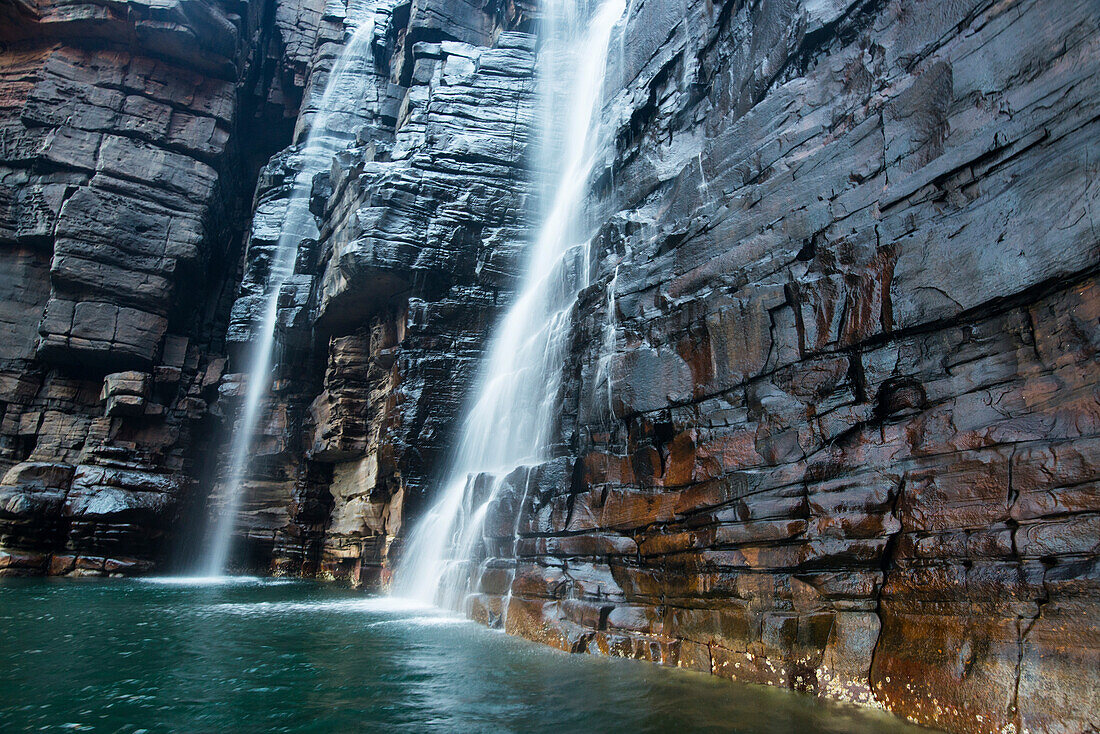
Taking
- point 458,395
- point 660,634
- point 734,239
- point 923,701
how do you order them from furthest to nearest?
1. point 458,395
2. point 734,239
3. point 660,634
4. point 923,701


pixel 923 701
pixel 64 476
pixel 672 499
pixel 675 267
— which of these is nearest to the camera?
pixel 923 701

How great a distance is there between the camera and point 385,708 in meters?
6.26

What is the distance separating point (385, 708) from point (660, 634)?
3.66 metres

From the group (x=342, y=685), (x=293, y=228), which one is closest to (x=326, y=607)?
(x=342, y=685)

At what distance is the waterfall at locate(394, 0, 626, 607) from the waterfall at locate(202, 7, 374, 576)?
11.2 m

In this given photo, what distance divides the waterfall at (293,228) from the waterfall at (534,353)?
11.2 m

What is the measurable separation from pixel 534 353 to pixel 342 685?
8947mm

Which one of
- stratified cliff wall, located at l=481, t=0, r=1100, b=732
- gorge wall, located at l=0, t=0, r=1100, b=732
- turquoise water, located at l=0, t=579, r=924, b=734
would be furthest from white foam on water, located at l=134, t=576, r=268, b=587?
stratified cliff wall, located at l=481, t=0, r=1100, b=732

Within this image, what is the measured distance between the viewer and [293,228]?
1153 inches

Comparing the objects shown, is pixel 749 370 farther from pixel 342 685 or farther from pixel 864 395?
pixel 342 685

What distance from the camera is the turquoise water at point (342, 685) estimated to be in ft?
18.8

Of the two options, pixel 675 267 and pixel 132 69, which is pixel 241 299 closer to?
pixel 132 69

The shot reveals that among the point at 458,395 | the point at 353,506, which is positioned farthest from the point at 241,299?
the point at 458,395

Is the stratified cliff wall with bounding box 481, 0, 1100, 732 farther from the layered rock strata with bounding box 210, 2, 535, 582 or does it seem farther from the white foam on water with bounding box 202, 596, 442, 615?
the layered rock strata with bounding box 210, 2, 535, 582
